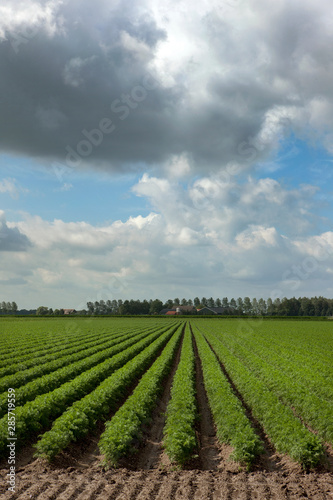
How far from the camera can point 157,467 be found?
9258 mm

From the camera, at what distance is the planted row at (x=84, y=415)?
953 cm

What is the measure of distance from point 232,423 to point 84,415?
4.76m

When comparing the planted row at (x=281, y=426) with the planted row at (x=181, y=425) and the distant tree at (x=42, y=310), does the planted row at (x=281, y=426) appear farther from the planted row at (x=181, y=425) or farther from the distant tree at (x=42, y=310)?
the distant tree at (x=42, y=310)

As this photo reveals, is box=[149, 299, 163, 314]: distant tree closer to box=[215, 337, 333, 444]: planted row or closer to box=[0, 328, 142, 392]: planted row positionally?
box=[0, 328, 142, 392]: planted row

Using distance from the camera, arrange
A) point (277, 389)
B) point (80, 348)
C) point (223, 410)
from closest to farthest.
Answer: point (223, 410) → point (277, 389) → point (80, 348)

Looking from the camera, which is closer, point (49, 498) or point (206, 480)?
point (49, 498)

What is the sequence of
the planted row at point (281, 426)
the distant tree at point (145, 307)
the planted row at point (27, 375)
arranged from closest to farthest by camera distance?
the planted row at point (281, 426)
the planted row at point (27, 375)
the distant tree at point (145, 307)

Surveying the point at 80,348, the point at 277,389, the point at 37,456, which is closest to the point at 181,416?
the point at 37,456

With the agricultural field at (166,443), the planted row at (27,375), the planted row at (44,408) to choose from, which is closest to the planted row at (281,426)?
the agricultural field at (166,443)

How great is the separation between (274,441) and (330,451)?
5.26 feet

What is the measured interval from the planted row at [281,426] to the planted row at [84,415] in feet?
18.0

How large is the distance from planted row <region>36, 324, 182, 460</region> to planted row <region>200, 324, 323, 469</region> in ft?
18.0

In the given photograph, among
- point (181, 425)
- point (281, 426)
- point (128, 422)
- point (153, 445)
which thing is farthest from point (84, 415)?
point (281, 426)

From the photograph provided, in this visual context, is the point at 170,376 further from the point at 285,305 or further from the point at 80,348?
the point at 285,305
